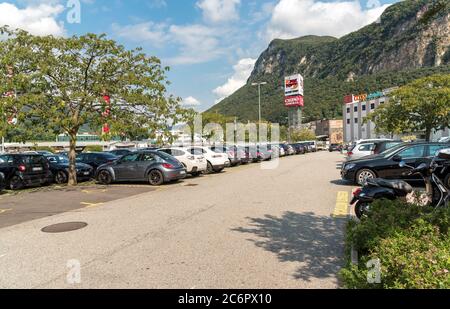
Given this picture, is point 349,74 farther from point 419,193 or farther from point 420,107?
point 419,193

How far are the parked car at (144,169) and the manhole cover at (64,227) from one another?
21.1 ft

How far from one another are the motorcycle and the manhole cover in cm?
552

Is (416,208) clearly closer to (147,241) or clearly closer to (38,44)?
(147,241)

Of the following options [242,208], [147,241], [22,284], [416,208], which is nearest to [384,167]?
[242,208]

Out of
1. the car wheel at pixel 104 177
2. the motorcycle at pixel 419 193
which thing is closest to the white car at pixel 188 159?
the car wheel at pixel 104 177

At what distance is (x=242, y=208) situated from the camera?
28.4ft

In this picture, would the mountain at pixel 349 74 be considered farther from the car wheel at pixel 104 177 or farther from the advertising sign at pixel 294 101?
the car wheel at pixel 104 177

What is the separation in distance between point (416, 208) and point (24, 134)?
42.4 feet

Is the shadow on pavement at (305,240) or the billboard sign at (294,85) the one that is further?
the billboard sign at (294,85)

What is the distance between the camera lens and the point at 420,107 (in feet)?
73.6

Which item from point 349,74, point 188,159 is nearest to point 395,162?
point 188,159

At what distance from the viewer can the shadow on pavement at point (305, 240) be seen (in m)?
4.62

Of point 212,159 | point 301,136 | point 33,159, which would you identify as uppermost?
point 301,136

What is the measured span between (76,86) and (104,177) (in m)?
3.88
